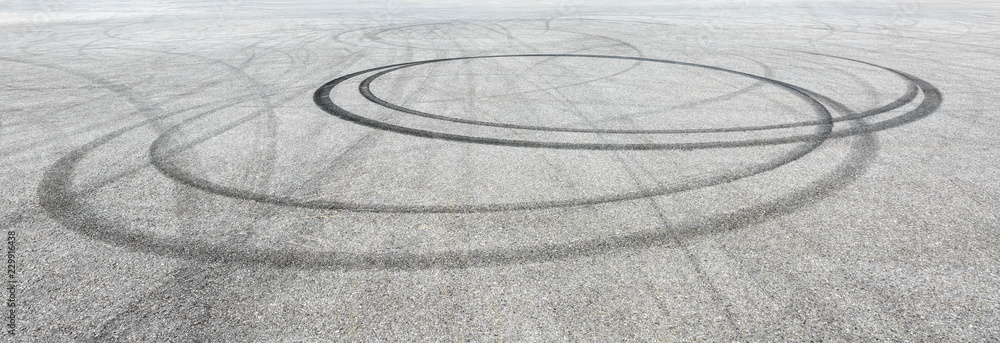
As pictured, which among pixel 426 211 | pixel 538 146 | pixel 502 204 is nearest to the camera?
pixel 426 211

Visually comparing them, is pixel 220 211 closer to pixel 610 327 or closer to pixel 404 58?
pixel 610 327

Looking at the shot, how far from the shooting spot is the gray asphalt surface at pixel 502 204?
109 inches

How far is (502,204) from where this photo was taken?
405 centimetres

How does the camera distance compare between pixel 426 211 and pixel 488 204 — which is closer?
pixel 426 211

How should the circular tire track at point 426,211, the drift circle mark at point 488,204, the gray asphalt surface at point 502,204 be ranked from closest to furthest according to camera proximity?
the gray asphalt surface at point 502,204, the circular tire track at point 426,211, the drift circle mark at point 488,204

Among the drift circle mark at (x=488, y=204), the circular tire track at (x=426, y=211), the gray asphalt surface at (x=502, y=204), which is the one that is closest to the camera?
the gray asphalt surface at (x=502, y=204)

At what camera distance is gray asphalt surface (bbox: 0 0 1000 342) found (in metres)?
2.78

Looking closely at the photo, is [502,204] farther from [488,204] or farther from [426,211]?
[426,211]

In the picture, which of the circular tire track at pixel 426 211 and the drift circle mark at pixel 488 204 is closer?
the circular tire track at pixel 426 211

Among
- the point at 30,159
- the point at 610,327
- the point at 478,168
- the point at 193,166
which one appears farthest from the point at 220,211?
the point at 610,327

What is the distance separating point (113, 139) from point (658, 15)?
18.6 m

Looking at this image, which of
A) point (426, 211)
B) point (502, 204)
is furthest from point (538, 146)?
point (426, 211)

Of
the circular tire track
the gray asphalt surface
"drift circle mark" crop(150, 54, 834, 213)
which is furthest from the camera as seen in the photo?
"drift circle mark" crop(150, 54, 834, 213)

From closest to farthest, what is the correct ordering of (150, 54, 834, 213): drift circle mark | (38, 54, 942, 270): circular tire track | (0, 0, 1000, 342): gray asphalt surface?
(0, 0, 1000, 342): gray asphalt surface → (38, 54, 942, 270): circular tire track → (150, 54, 834, 213): drift circle mark
